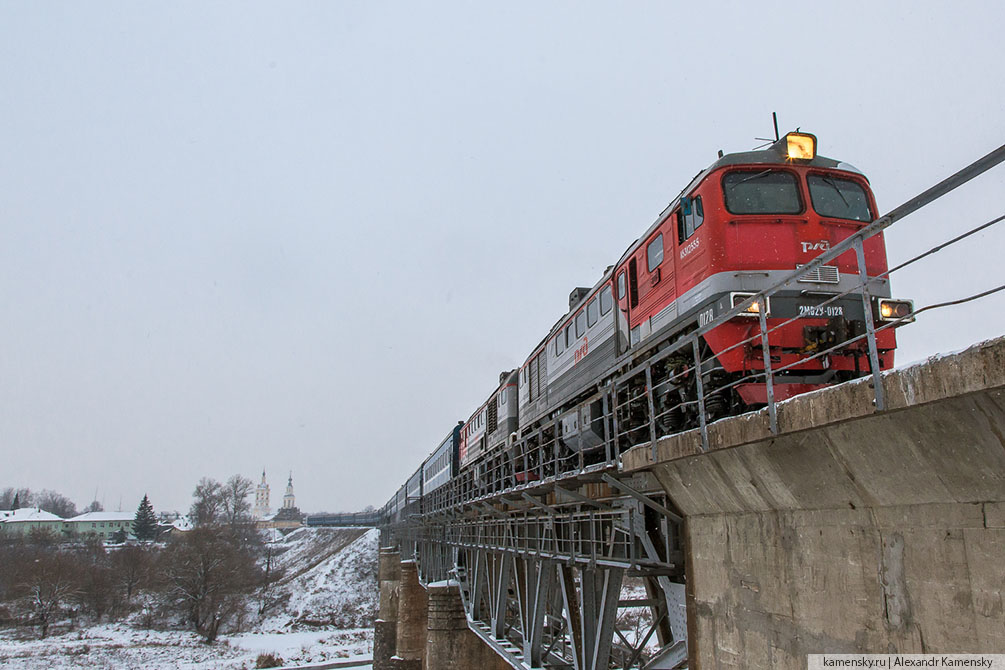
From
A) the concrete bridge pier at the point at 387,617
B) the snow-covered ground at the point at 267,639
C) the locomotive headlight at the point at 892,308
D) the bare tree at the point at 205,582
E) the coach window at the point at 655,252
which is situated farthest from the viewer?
the bare tree at the point at 205,582

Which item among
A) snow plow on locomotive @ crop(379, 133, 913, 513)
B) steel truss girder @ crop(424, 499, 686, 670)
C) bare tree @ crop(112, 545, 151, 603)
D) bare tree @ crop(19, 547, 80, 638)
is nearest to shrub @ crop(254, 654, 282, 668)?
bare tree @ crop(19, 547, 80, 638)

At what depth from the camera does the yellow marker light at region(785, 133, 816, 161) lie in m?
8.52

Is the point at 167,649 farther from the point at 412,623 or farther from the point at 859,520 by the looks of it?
the point at 859,520

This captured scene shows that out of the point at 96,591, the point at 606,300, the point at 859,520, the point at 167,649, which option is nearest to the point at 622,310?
the point at 606,300

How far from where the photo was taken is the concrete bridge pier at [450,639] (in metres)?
18.9

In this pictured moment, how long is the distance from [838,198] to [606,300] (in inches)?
154

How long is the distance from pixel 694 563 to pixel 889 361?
370 cm

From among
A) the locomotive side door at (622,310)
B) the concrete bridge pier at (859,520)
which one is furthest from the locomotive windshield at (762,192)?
the concrete bridge pier at (859,520)

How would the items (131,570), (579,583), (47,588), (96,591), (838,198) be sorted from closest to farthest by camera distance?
(838,198), (579,583), (47,588), (96,591), (131,570)

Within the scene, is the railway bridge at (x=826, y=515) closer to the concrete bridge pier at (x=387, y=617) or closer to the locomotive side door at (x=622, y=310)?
the locomotive side door at (x=622, y=310)

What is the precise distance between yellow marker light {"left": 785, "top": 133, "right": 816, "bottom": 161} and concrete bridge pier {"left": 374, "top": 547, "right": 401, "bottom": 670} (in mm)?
26661

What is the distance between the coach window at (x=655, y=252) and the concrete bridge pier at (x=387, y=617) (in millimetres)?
24644

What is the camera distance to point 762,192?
8305mm

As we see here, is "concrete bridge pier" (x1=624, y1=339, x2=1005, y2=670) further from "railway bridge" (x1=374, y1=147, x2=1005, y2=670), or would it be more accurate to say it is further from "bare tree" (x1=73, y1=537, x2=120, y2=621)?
"bare tree" (x1=73, y1=537, x2=120, y2=621)
